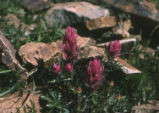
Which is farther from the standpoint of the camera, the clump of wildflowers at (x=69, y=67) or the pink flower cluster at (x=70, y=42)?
the clump of wildflowers at (x=69, y=67)

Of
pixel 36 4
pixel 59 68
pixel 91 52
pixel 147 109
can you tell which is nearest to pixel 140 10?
pixel 91 52

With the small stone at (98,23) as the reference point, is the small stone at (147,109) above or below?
below

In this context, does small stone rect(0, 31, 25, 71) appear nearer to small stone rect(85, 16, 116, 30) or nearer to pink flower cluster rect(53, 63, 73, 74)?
pink flower cluster rect(53, 63, 73, 74)

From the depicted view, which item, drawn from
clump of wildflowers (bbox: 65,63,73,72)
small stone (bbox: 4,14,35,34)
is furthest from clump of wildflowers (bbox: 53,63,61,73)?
small stone (bbox: 4,14,35,34)

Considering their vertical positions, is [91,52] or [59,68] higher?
[91,52]

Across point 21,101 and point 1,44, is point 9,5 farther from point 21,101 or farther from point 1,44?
point 21,101

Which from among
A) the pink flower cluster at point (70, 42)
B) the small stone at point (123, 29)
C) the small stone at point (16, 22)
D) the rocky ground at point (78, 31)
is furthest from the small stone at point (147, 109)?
the small stone at point (16, 22)

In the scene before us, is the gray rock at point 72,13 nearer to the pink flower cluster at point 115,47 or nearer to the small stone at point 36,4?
the small stone at point 36,4

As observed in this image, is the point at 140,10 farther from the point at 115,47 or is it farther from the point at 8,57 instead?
the point at 8,57
